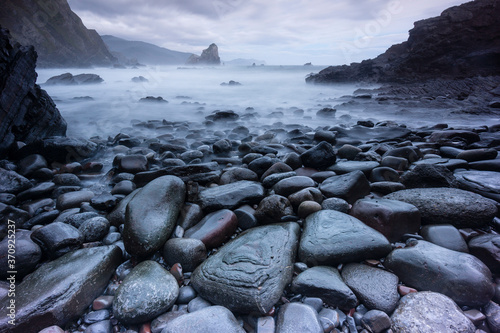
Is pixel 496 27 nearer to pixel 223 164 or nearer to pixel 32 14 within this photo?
pixel 223 164

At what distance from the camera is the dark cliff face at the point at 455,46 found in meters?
11.0

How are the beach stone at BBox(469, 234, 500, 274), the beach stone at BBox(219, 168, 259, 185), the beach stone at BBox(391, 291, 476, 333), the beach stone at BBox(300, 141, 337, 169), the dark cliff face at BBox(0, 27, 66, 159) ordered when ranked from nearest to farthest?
the beach stone at BBox(391, 291, 476, 333) → the beach stone at BBox(469, 234, 500, 274) → the beach stone at BBox(219, 168, 259, 185) → the beach stone at BBox(300, 141, 337, 169) → the dark cliff face at BBox(0, 27, 66, 159)

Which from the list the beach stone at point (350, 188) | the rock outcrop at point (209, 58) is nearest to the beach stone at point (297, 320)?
the beach stone at point (350, 188)

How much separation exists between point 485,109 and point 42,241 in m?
10.5

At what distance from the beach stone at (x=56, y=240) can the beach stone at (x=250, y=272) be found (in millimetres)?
1026

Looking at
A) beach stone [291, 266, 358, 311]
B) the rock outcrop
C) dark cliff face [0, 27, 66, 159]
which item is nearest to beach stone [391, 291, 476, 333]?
beach stone [291, 266, 358, 311]

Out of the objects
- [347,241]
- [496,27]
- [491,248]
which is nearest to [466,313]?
[491,248]

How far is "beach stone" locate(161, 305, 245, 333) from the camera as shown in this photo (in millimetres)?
1180

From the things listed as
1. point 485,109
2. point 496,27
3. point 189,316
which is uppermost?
point 496,27

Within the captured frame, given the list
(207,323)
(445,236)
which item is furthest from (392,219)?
(207,323)

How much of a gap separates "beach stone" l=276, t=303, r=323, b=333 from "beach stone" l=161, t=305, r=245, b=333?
0.21 metres

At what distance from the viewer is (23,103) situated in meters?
4.33

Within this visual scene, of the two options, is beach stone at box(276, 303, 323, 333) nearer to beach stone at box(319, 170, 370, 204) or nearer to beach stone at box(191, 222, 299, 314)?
beach stone at box(191, 222, 299, 314)

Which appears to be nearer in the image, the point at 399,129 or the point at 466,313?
the point at 466,313
